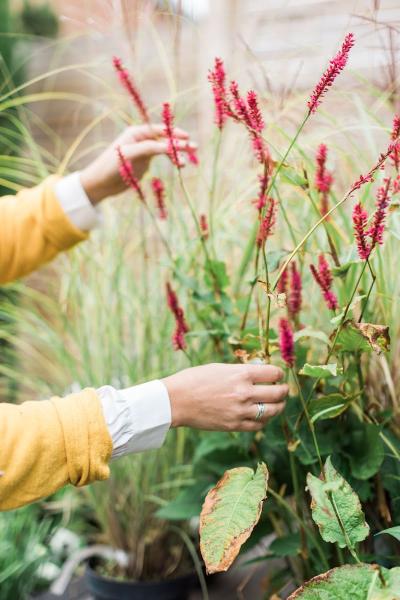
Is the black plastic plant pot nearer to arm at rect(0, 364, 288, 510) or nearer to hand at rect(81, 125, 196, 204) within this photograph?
arm at rect(0, 364, 288, 510)

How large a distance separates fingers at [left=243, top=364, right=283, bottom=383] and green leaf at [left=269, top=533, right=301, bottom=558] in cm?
25

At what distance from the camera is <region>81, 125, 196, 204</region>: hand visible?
42.7 inches

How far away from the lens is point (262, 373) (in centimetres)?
76

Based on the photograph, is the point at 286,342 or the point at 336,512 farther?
the point at 286,342

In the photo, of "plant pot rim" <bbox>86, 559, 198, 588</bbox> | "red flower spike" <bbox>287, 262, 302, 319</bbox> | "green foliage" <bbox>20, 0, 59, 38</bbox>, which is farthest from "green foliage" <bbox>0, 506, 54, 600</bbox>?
"green foliage" <bbox>20, 0, 59, 38</bbox>

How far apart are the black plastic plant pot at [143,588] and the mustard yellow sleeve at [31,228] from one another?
0.61m

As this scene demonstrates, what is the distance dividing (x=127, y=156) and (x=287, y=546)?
65cm

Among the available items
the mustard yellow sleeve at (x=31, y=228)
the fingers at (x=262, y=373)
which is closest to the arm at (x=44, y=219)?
the mustard yellow sleeve at (x=31, y=228)

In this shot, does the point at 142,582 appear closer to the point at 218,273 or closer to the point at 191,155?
the point at 218,273

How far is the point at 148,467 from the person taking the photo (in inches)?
51.8

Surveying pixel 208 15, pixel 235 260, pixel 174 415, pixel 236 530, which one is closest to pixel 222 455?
pixel 174 415

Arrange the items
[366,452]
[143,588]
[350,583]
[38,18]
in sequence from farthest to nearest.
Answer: [38,18], [143,588], [366,452], [350,583]

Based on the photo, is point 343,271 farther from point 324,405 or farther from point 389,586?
point 389,586

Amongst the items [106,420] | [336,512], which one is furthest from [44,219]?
[336,512]
